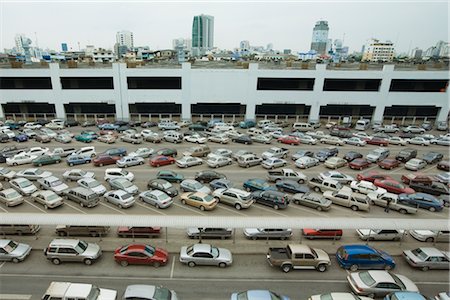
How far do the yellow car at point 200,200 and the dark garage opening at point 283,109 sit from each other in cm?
3385

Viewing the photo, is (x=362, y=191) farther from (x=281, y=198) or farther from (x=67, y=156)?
(x=67, y=156)

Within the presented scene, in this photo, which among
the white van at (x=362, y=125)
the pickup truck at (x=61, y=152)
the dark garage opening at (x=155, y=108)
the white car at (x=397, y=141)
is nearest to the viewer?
the pickup truck at (x=61, y=152)

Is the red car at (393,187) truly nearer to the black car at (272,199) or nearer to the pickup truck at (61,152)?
the black car at (272,199)

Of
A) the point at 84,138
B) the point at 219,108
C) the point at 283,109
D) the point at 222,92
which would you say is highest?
the point at 222,92

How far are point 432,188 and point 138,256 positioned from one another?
1043 inches

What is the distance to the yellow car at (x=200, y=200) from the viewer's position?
21859 millimetres

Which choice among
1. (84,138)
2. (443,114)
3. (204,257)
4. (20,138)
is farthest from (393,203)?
(20,138)

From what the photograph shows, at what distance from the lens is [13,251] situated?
53.1 ft

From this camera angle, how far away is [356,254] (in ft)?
52.6

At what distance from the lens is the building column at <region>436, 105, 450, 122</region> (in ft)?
174

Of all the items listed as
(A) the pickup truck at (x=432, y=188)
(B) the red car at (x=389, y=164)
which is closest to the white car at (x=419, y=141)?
(B) the red car at (x=389, y=164)

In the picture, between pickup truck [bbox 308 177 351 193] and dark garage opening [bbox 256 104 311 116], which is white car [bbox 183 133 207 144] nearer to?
dark garage opening [bbox 256 104 311 116]

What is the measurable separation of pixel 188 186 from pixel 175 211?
318 centimetres

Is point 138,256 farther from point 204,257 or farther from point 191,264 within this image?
point 204,257
